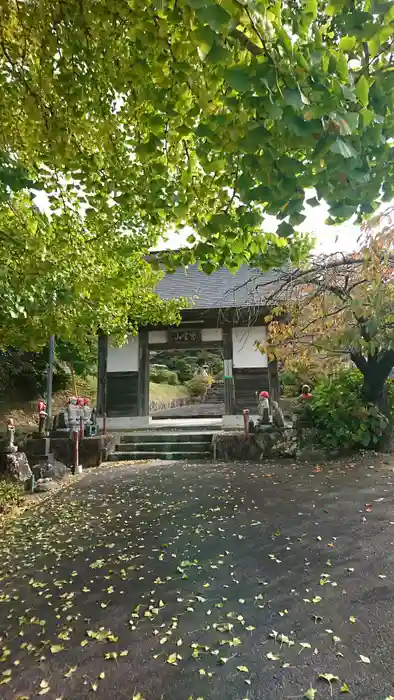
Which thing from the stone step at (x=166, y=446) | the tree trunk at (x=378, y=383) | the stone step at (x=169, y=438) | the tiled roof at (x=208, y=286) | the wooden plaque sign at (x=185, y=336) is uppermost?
the tiled roof at (x=208, y=286)

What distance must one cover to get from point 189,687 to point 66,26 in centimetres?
425

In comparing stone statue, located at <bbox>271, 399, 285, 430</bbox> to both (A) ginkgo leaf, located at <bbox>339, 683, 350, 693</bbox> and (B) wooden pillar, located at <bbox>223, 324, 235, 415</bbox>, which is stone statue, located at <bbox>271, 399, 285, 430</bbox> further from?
(A) ginkgo leaf, located at <bbox>339, 683, 350, 693</bbox>

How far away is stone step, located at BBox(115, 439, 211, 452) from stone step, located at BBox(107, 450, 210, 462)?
122 millimetres

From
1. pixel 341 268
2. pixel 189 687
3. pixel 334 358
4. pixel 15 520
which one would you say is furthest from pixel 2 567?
pixel 334 358

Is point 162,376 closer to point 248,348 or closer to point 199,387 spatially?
point 199,387

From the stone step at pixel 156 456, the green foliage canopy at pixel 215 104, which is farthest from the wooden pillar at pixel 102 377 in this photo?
the green foliage canopy at pixel 215 104

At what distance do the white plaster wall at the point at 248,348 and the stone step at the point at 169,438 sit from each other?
280 centimetres

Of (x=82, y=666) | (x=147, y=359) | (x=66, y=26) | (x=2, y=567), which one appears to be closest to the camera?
(x=82, y=666)

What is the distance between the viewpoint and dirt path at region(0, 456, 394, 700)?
2137 millimetres

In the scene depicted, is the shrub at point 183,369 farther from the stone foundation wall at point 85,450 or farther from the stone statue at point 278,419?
the stone statue at point 278,419

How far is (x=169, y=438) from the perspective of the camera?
9.93 meters

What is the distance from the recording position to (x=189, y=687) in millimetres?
2062

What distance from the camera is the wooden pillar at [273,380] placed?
38.4ft

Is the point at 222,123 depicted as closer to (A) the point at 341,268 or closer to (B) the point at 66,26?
(B) the point at 66,26
